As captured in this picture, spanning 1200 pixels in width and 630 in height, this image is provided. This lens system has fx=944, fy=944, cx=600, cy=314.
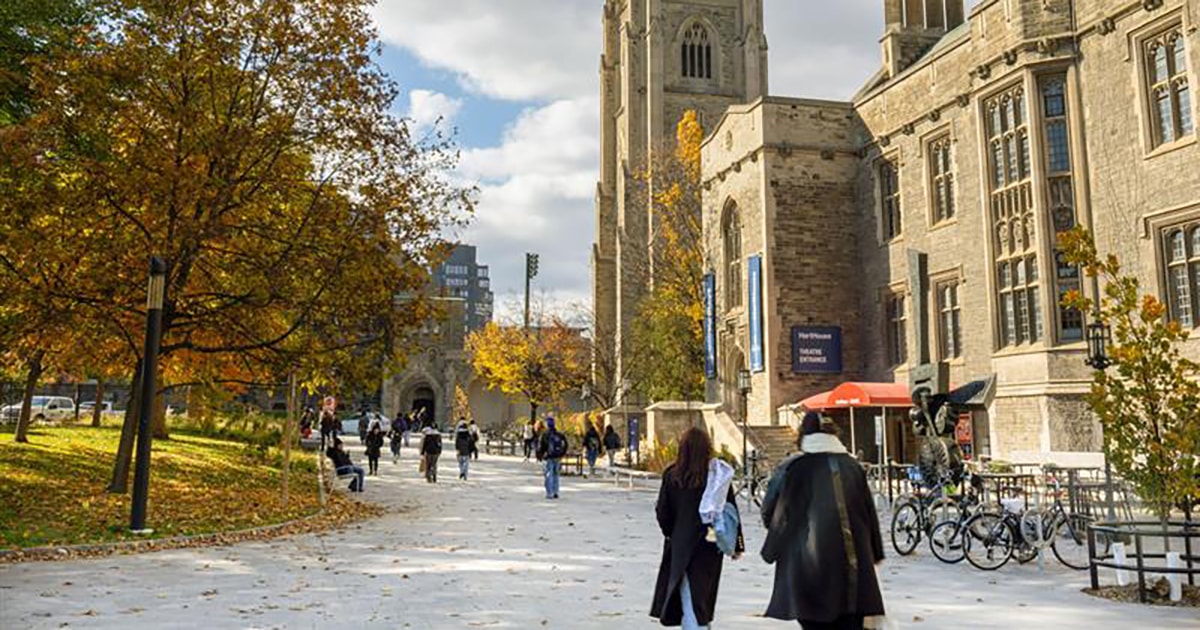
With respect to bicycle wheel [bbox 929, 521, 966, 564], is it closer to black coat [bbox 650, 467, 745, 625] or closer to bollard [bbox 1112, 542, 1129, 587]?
bollard [bbox 1112, 542, 1129, 587]

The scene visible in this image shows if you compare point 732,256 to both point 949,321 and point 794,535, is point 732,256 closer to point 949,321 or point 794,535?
point 949,321

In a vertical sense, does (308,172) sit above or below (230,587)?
above

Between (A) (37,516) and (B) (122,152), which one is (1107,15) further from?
(A) (37,516)

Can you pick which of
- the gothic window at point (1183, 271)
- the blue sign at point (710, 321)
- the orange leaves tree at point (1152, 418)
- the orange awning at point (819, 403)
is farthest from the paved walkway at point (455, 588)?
the blue sign at point (710, 321)

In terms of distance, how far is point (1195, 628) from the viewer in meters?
7.35

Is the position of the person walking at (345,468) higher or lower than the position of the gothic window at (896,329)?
lower

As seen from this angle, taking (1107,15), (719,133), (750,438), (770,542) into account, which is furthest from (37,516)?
(719,133)

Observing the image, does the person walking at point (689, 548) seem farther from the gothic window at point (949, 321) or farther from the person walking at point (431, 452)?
the gothic window at point (949, 321)

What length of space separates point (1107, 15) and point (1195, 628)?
1733cm

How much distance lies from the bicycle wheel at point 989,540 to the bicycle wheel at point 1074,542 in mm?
620

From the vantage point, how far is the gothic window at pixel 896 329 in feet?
93.6

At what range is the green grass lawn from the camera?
12930mm

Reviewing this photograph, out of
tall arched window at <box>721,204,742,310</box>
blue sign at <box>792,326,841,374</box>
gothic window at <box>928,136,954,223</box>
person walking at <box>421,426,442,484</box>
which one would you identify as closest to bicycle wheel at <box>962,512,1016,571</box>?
person walking at <box>421,426,442,484</box>

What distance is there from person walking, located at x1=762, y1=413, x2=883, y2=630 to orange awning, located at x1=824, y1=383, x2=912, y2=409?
18.3 metres
